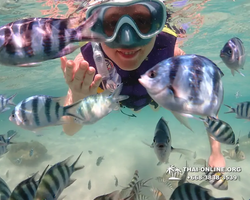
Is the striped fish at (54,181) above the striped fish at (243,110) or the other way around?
the other way around

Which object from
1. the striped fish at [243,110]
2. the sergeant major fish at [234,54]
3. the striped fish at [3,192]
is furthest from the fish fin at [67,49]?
the striped fish at [243,110]

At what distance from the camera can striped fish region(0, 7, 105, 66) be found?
1469mm

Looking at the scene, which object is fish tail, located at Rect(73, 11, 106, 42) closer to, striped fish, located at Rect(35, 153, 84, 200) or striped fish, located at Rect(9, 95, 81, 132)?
striped fish, located at Rect(9, 95, 81, 132)

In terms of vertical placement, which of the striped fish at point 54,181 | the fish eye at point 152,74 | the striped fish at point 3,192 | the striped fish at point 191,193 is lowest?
the striped fish at point 3,192

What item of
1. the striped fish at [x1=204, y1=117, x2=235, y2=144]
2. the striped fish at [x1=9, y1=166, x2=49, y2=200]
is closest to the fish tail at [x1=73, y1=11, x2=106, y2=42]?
the striped fish at [x1=9, y1=166, x2=49, y2=200]

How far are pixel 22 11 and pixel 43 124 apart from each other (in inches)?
403

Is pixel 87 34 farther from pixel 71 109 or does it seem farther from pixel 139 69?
pixel 139 69

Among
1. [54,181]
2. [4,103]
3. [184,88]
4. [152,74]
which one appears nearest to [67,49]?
[152,74]

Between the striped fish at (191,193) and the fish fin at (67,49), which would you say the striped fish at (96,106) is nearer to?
the fish fin at (67,49)

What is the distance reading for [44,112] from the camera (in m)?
2.42

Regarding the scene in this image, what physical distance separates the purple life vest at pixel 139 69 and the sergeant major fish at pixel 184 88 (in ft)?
11.1

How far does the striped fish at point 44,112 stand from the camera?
2.41 m

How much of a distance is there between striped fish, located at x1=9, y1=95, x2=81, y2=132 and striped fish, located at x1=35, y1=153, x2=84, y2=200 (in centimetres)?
59

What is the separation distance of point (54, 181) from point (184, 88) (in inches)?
77.9
